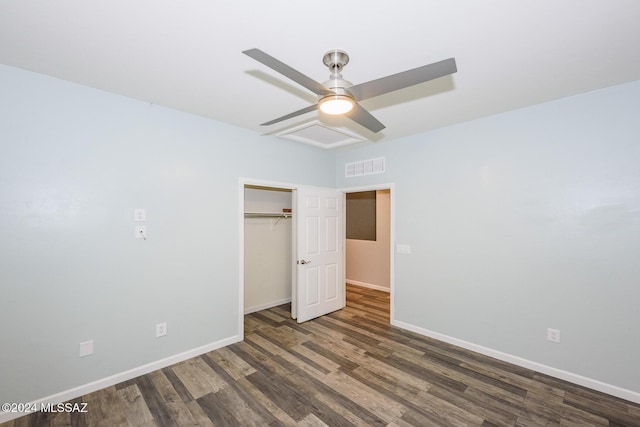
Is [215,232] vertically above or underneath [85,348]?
above

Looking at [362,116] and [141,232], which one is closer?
[362,116]

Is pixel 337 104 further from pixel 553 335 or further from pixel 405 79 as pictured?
pixel 553 335

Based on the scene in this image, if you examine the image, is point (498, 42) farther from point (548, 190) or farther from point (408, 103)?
point (548, 190)

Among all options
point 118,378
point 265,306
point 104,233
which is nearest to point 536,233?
point 265,306

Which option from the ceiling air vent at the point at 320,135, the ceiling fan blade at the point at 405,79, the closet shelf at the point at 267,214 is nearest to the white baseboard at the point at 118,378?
the closet shelf at the point at 267,214

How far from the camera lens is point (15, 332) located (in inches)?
83.4

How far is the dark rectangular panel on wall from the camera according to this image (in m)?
6.16

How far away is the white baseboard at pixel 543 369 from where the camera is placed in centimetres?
235

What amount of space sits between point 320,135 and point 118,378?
3.45 m

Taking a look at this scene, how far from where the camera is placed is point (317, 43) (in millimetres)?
1788

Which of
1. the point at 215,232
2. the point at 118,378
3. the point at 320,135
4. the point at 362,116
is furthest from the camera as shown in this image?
the point at 320,135

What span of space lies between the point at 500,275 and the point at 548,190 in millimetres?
996

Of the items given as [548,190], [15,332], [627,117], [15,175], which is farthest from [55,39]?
[627,117]

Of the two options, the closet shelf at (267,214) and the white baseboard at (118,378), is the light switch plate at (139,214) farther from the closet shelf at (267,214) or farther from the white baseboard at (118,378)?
the closet shelf at (267,214)
